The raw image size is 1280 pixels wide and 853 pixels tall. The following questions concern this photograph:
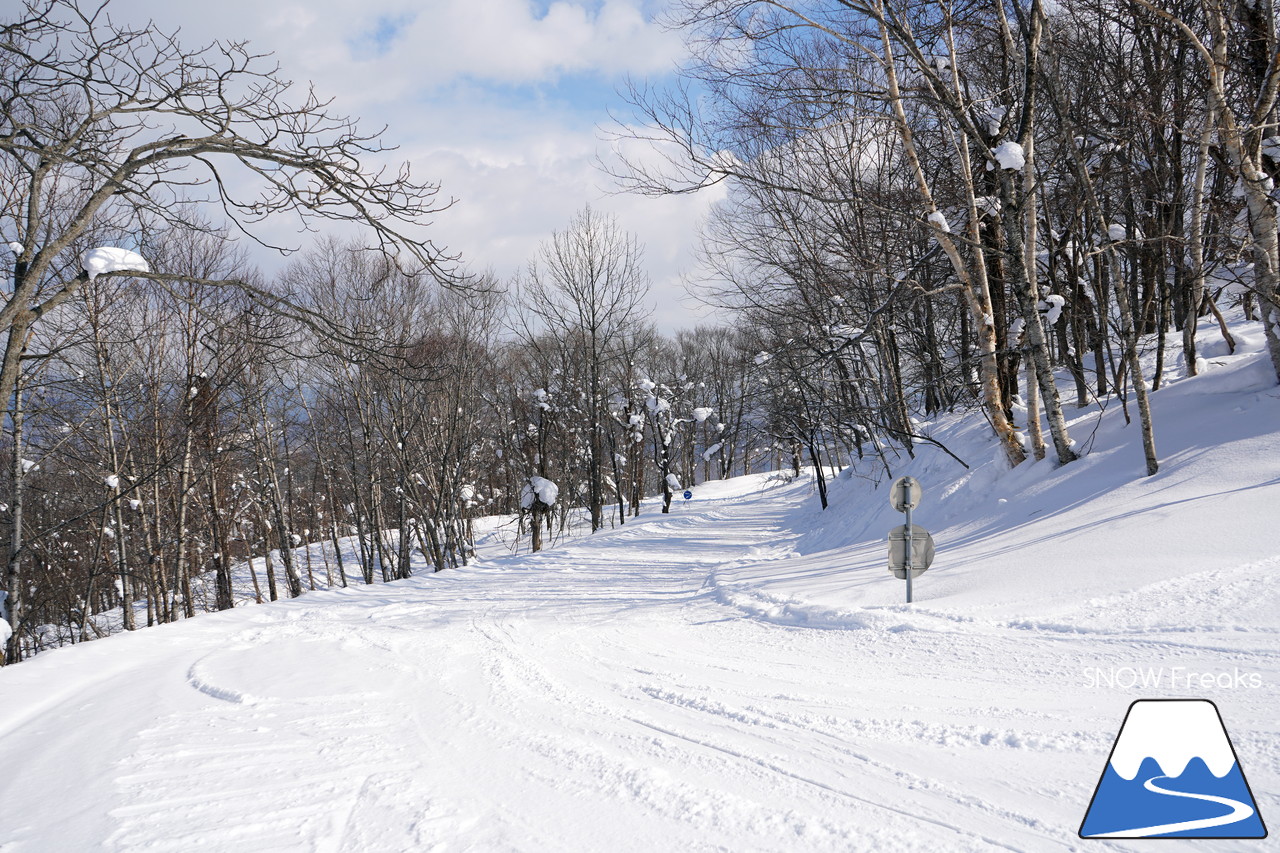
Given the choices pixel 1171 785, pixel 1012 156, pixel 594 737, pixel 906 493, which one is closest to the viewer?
pixel 1171 785

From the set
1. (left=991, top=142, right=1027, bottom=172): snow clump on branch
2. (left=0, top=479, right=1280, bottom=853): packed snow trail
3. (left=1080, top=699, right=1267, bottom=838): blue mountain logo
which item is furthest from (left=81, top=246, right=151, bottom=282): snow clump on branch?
(left=991, top=142, right=1027, bottom=172): snow clump on branch

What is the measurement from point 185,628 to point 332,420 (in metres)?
14.8

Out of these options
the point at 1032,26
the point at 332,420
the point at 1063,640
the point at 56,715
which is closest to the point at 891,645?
Answer: the point at 1063,640

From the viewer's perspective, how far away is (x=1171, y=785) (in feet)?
7.97

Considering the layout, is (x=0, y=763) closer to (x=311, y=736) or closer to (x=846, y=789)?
(x=311, y=736)

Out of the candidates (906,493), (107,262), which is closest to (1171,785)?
(906,493)

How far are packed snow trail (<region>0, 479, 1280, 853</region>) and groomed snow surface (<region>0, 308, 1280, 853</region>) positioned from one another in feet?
0.06

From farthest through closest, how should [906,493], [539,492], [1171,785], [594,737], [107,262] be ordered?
[539,492], [906,493], [107,262], [594,737], [1171,785]

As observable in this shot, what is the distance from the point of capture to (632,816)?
283 centimetres

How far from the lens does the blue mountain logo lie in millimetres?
2371

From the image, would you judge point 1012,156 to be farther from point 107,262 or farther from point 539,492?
point 539,492

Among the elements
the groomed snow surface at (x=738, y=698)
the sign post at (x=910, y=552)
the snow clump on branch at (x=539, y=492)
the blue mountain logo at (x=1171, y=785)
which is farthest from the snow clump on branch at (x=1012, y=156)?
the snow clump on branch at (x=539, y=492)

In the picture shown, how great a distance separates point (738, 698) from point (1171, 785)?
94.3 inches

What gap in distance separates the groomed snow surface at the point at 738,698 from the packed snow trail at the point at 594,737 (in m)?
0.02
